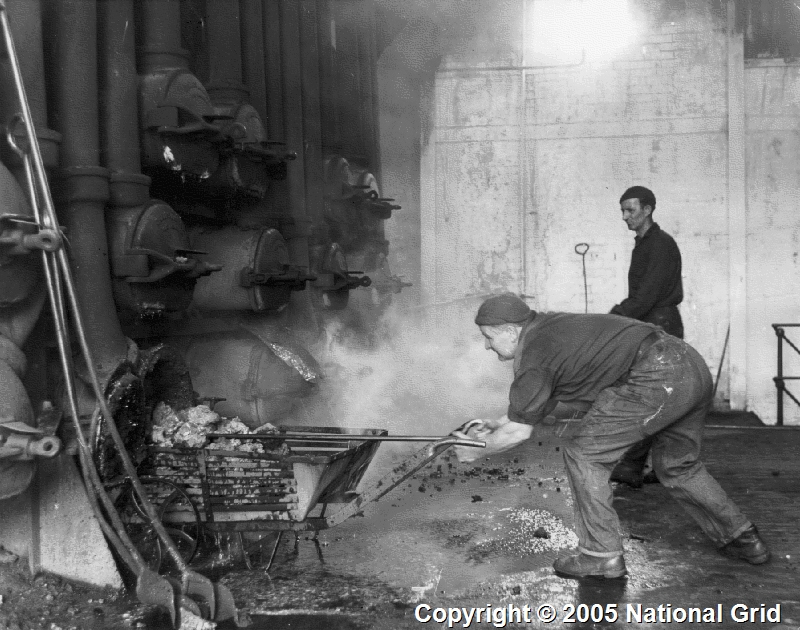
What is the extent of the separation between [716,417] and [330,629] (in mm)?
7372

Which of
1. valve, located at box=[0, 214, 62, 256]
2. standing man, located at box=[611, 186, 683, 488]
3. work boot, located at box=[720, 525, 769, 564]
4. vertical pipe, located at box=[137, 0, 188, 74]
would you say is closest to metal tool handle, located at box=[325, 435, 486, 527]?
work boot, located at box=[720, 525, 769, 564]

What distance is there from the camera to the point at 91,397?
385 cm

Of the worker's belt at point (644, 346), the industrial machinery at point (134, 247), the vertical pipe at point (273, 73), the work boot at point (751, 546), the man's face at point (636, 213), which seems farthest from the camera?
the vertical pipe at point (273, 73)

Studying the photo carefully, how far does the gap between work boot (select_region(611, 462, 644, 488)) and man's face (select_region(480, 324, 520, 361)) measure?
6.70 feet

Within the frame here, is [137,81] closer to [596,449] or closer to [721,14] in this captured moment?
[596,449]

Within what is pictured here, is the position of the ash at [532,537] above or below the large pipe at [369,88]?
below

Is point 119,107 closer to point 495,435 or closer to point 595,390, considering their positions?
point 495,435

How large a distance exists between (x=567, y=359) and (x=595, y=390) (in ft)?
0.93

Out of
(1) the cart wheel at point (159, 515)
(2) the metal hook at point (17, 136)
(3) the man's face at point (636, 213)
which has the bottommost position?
(1) the cart wheel at point (159, 515)

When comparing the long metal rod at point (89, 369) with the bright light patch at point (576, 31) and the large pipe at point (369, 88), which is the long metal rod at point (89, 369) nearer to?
the large pipe at point (369, 88)

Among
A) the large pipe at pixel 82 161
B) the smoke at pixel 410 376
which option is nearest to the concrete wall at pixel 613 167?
the smoke at pixel 410 376

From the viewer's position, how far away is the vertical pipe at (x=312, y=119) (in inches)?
275

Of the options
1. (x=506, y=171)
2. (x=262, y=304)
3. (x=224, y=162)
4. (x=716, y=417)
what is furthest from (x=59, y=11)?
(x=716, y=417)

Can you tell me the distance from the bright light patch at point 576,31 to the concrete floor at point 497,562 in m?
6.19
